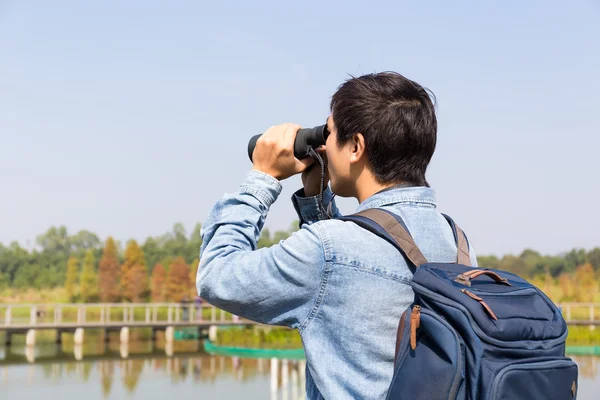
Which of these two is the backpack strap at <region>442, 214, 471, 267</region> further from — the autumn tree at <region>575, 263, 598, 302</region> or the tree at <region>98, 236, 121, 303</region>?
the tree at <region>98, 236, 121, 303</region>

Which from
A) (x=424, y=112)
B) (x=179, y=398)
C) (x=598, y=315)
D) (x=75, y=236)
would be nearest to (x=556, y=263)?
(x=598, y=315)

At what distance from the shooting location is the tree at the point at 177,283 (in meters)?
21.9

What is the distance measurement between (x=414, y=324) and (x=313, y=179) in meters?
0.52

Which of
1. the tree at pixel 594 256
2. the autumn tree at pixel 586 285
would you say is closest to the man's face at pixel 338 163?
the autumn tree at pixel 586 285

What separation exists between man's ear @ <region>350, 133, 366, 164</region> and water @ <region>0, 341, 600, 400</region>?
10098mm

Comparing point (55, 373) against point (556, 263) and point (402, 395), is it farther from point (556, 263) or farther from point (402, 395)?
point (556, 263)

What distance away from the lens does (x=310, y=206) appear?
5.07ft

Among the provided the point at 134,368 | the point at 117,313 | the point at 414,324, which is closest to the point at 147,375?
the point at 134,368

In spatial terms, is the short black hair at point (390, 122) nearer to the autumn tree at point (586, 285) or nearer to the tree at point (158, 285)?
the tree at point (158, 285)

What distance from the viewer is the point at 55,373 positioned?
13875 mm

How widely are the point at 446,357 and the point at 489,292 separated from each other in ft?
0.46

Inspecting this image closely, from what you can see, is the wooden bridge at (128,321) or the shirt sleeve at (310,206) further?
the wooden bridge at (128,321)

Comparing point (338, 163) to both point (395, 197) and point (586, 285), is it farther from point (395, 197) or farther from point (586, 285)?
point (586, 285)

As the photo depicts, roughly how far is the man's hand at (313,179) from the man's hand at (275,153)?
0.37 ft
